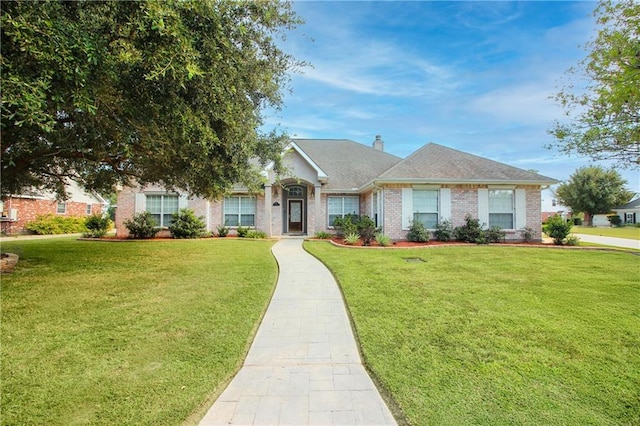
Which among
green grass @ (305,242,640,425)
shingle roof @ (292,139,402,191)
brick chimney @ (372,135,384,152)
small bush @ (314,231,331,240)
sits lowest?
green grass @ (305,242,640,425)

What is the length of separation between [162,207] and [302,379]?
719 inches

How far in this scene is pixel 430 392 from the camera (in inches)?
131

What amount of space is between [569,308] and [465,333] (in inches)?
106

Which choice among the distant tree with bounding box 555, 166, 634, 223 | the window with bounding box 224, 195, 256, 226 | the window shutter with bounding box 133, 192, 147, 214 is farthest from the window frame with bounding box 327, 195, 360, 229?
the distant tree with bounding box 555, 166, 634, 223

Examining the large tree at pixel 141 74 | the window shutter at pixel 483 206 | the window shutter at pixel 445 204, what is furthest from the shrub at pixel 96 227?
the window shutter at pixel 483 206

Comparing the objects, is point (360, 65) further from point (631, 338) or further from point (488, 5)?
point (631, 338)

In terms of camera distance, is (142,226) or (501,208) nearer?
(501,208)

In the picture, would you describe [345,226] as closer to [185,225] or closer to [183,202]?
[185,225]

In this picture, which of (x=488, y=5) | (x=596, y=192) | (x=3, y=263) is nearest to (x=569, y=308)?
(x=488, y=5)

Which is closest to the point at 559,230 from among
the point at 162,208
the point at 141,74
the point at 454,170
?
the point at 454,170

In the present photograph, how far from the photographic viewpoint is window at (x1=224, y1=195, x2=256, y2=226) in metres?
19.6

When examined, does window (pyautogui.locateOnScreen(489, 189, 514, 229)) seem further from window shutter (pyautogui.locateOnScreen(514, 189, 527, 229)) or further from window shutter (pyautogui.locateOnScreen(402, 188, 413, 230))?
window shutter (pyautogui.locateOnScreen(402, 188, 413, 230))

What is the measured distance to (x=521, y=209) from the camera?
16719 millimetres

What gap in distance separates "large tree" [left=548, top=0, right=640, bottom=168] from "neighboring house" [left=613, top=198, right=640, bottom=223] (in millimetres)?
53204
